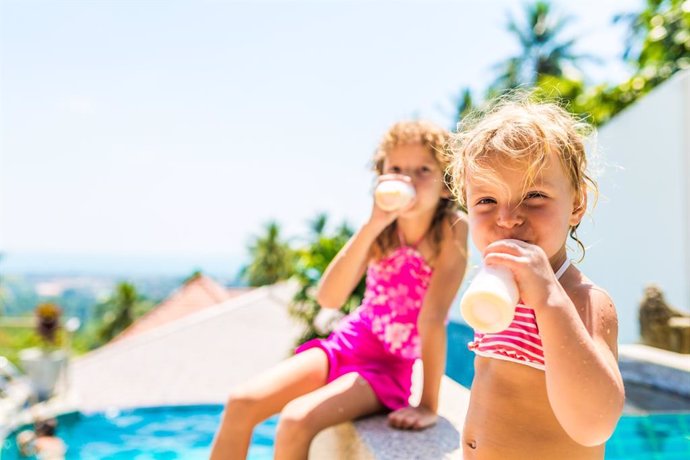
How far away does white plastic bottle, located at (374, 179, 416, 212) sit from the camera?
223 centimetres

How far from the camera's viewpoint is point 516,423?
4.32 ft

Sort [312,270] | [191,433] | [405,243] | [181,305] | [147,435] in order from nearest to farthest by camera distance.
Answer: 1. [405,243]
2. [191,433]
3. [147,435]
4. [312,270]
5. [181,305]

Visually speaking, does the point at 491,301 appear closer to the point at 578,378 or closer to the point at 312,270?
the point at 578,378

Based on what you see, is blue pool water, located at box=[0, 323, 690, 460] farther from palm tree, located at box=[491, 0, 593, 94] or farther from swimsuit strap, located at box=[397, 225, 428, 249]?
palm tree, located at box=[491, 0, 593, 94]

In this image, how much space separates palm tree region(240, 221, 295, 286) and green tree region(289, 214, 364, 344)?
1412 inches

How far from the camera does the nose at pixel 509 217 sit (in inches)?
47.5

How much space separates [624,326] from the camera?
1196 cm

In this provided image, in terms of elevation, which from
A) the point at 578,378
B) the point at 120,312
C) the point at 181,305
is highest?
the point at 578,378

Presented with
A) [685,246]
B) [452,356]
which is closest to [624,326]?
[685,246]

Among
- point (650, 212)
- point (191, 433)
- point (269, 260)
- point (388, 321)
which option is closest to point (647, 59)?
point (650, 212)

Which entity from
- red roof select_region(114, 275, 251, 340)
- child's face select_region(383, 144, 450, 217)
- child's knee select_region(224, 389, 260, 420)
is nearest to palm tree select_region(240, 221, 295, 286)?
red roof select_region(114, 275, 251, 340)

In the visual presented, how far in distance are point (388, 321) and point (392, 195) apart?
0.66 meters

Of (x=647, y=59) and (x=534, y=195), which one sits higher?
(x=647, y=59)

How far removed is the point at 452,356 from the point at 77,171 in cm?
19610
